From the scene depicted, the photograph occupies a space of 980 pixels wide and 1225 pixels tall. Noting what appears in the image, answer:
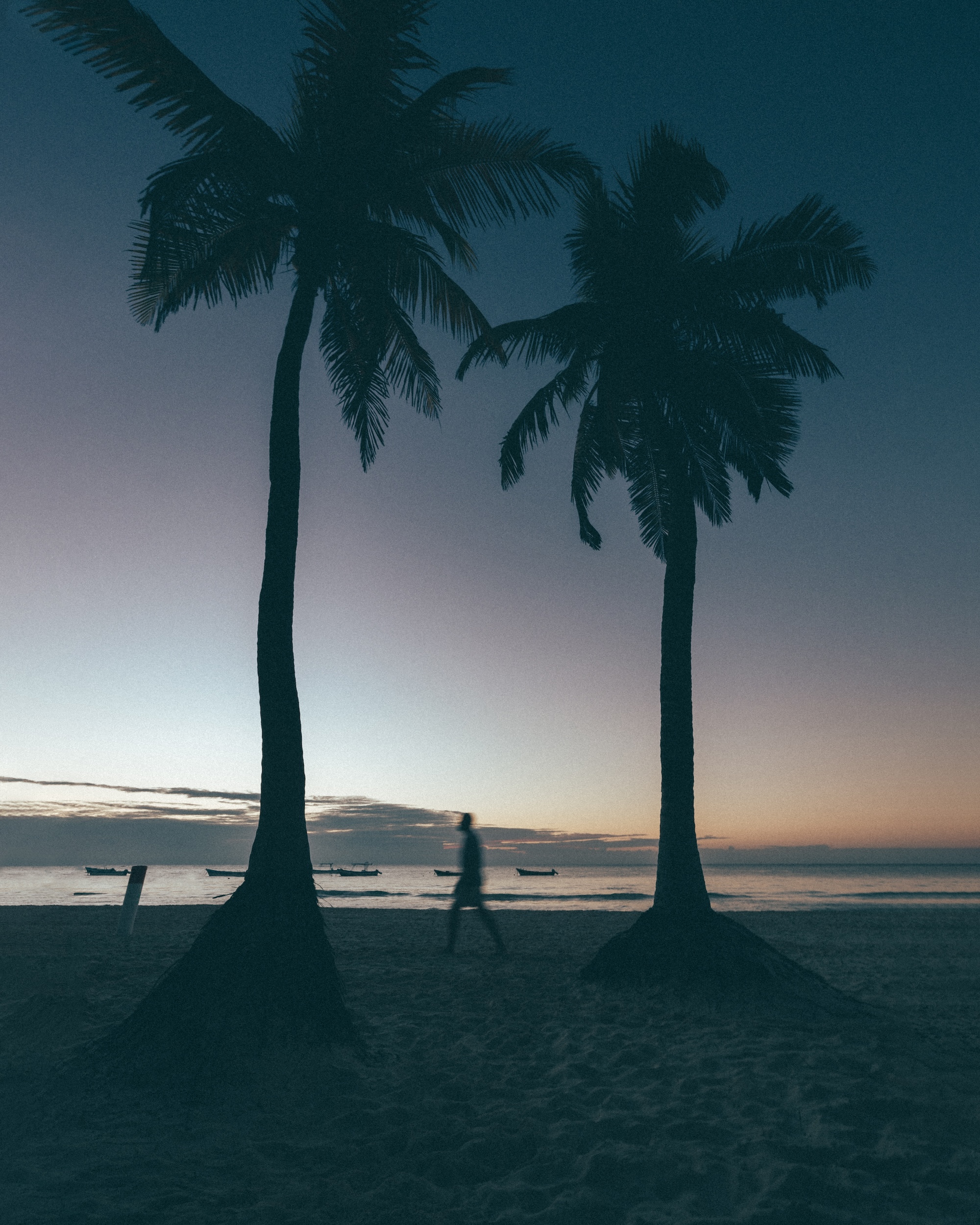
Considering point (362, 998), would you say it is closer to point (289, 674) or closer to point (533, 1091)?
point (533, 1091)

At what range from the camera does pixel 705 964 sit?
354 inches

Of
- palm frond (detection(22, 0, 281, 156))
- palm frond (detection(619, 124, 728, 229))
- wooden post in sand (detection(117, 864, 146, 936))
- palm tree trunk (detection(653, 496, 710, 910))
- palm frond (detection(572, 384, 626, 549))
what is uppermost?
palm frond (detection(619, 124, 728, 229))

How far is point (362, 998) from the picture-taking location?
880 cm

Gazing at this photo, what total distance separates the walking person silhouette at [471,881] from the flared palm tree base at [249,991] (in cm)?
455

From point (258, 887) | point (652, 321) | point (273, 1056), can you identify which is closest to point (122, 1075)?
point (273, 1056)

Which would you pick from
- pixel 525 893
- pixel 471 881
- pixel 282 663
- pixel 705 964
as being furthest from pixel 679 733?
pixel 525 893

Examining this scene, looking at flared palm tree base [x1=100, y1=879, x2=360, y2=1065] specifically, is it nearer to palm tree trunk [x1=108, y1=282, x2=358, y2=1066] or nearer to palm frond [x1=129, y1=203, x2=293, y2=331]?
palm tree trunk [x1=108, y1=282, x2=358, y2=1066]

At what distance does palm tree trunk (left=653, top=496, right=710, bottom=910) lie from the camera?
32.9ft

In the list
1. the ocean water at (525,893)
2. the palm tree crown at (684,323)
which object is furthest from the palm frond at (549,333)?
the ocean water at (525,893)

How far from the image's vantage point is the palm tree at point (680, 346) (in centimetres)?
1084

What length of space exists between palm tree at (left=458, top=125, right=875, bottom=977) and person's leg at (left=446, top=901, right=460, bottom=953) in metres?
3.56

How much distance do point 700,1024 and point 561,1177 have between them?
3.88 m

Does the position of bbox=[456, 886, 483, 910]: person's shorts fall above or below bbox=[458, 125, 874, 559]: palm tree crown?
below

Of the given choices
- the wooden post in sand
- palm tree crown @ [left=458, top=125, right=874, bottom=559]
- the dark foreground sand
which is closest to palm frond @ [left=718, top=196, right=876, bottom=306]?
palm tree crown @ [left=458, top=125, right=874, bottom=559]
